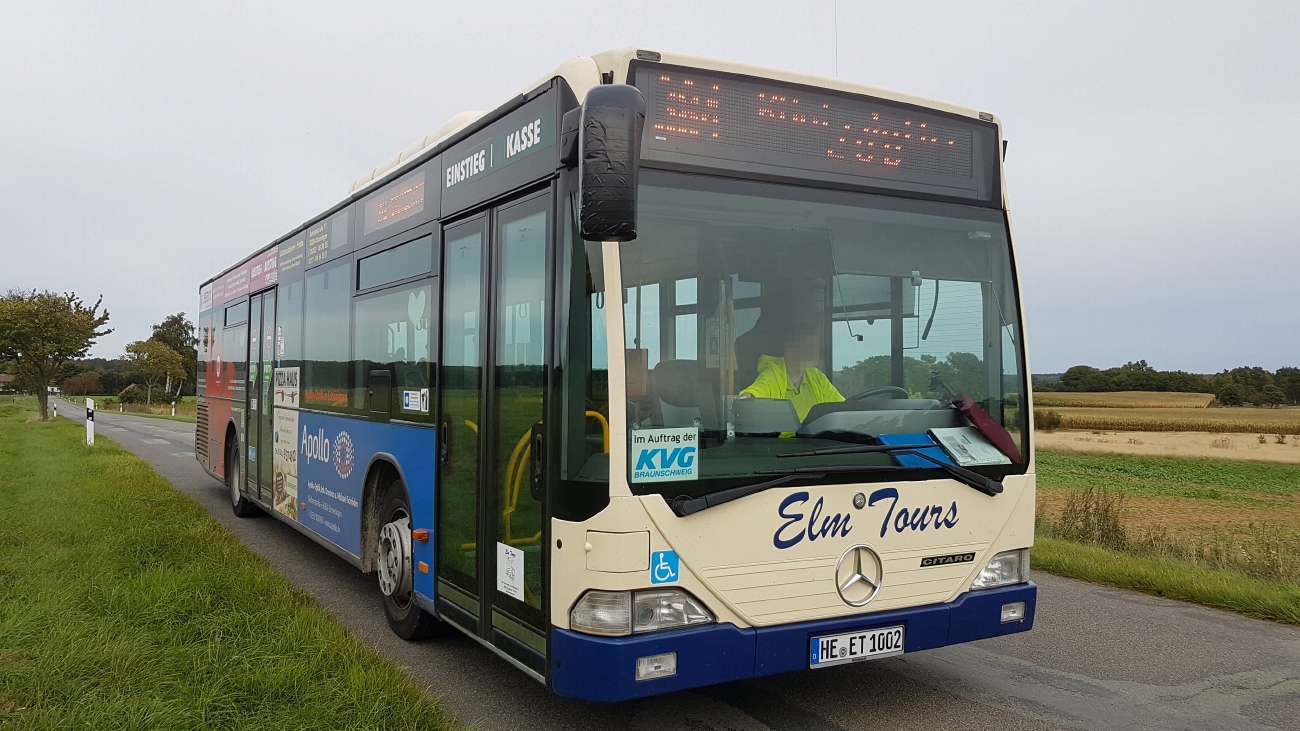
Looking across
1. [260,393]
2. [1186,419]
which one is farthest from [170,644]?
[1186,419]

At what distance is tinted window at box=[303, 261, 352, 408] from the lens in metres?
6.96

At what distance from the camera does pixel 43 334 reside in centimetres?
3412

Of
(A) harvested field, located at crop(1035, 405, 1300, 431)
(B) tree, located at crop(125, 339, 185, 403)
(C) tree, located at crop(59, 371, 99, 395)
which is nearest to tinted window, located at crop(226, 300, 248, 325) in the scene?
(A) harvested field, located at crop(1035, 405, 1300, 431)

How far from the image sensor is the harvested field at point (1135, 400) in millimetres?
68750

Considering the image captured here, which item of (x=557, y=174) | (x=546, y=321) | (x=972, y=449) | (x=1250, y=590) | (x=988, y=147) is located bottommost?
(x=1250, y=590)

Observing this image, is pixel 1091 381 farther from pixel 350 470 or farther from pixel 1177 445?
pixel 350 470

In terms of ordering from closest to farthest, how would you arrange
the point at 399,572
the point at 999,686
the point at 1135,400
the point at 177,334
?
the point at 999,686, the point at 399,572, the point at 1135,400, the point at 177,334

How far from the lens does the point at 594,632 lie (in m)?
3.67

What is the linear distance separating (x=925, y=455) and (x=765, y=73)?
6.11ft

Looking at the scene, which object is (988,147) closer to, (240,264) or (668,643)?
(668,643)

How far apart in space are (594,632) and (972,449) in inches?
78.3

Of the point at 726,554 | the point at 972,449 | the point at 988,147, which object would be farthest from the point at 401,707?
the point at 988,147

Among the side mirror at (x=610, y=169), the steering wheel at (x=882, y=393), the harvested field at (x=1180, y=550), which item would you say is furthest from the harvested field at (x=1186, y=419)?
the side mirror at (x=610, y=169)

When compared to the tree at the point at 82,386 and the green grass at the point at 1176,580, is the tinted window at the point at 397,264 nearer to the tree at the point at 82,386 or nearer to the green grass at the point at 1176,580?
the green grass at the point at 1176,580
